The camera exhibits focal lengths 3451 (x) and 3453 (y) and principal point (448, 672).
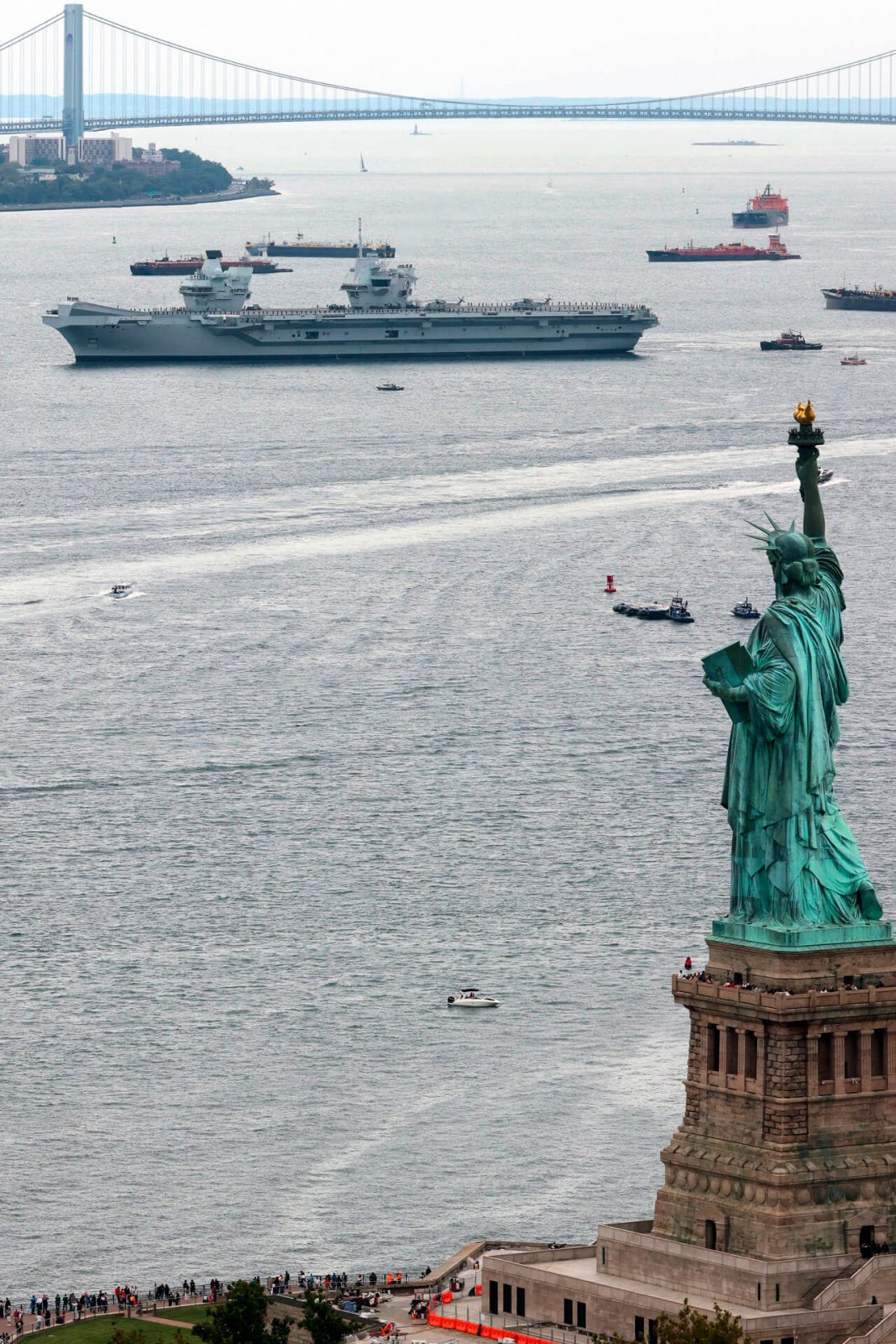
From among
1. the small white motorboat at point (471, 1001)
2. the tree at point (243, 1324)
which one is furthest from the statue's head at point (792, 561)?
the small white motorboat at point (471, 1001)

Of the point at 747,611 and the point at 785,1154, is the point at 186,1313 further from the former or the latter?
the point at 747,611

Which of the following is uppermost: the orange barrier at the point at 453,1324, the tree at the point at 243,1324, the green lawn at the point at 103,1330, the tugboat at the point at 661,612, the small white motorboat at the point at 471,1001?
the orange barrier at the point at 453,1324

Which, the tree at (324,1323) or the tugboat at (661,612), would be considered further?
the tugboat at (661,612)

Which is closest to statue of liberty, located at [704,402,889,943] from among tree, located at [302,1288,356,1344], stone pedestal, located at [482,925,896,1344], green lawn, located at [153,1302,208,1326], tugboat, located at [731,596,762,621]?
stone pedestal, located at [482,925,896,1344]

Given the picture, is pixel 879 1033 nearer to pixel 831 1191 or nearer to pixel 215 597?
pixel 831 1191

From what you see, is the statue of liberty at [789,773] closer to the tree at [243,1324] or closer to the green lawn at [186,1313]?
the tree at [243,1324]

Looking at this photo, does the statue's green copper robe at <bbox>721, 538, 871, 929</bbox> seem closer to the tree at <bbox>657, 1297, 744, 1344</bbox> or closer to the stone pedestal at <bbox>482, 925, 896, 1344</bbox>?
the stone pedestal at <bbox>482, 925, 896, 1344</bbox>

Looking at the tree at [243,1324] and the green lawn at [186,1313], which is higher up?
the tree at [243,1324]

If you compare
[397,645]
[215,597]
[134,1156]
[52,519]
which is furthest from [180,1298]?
[52,519]
